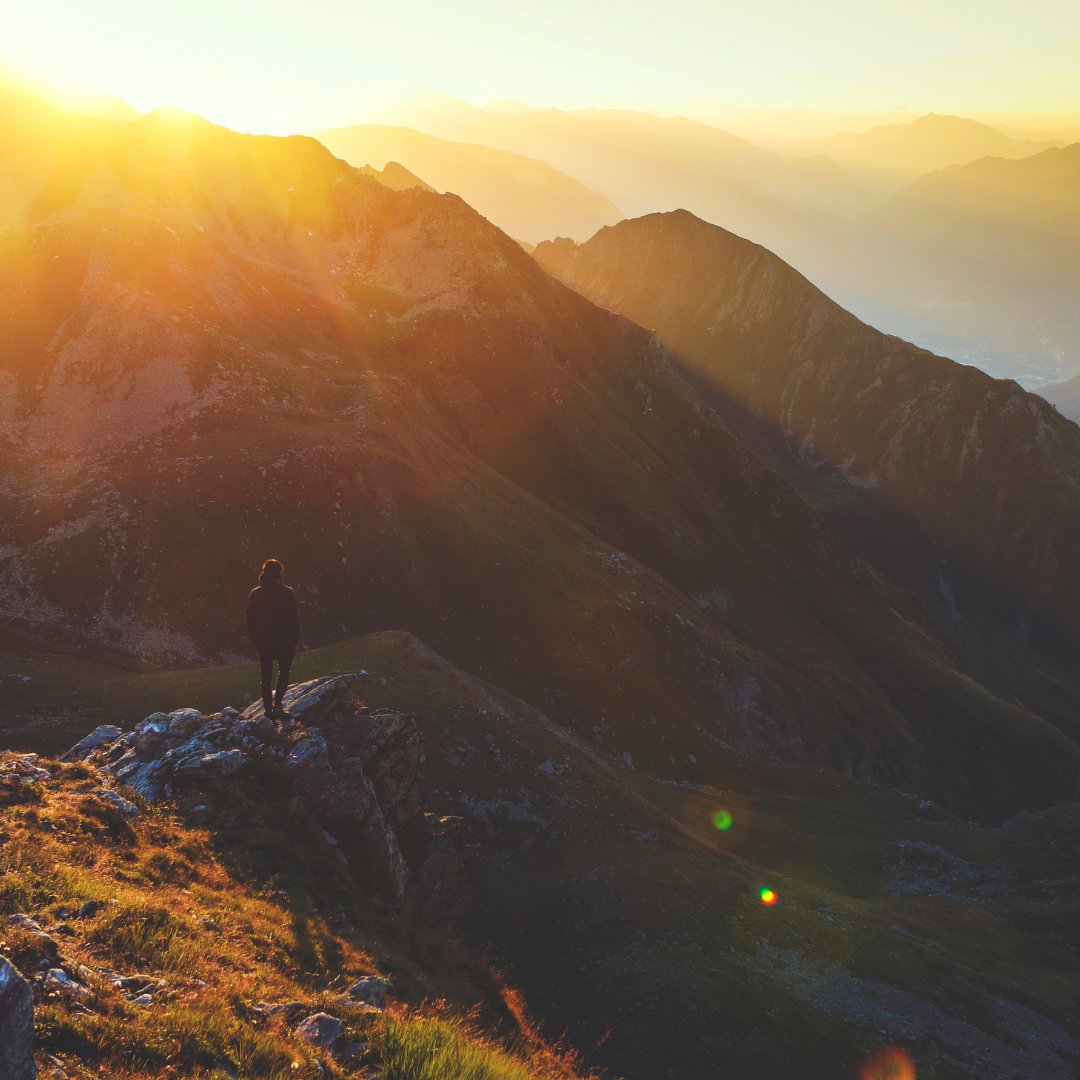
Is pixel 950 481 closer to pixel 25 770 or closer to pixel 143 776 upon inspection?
pixel 143 776

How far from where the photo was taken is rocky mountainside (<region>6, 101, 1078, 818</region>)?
6438cm

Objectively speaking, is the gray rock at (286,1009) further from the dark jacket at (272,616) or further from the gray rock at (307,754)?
the dark jacket at (272,616)

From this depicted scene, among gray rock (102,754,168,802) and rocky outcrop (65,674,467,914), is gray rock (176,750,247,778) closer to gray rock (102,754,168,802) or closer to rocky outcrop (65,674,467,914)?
rocky outcrop (65,674,467,914)

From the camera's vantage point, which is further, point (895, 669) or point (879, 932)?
point (895, 669)

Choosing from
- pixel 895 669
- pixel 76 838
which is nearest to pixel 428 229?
pixel 895 669

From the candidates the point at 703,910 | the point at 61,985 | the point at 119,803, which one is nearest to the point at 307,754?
the point at 119,803

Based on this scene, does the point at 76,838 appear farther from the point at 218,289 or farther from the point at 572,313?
the point at 572,313

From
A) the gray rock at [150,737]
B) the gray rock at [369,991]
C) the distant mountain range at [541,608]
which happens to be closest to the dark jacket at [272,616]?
the gray rock at [150,737]

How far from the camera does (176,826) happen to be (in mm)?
18047

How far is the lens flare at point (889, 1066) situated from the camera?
24.8 m

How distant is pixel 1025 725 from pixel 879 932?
284 ft

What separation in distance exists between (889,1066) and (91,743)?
27.4 m

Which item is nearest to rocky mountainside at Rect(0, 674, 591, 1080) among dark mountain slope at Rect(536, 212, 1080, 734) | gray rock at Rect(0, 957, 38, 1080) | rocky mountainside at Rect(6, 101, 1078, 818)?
gray rock at Rect(0, 957, 38, 1080)

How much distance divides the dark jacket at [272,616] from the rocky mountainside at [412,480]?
3960 centimetres
